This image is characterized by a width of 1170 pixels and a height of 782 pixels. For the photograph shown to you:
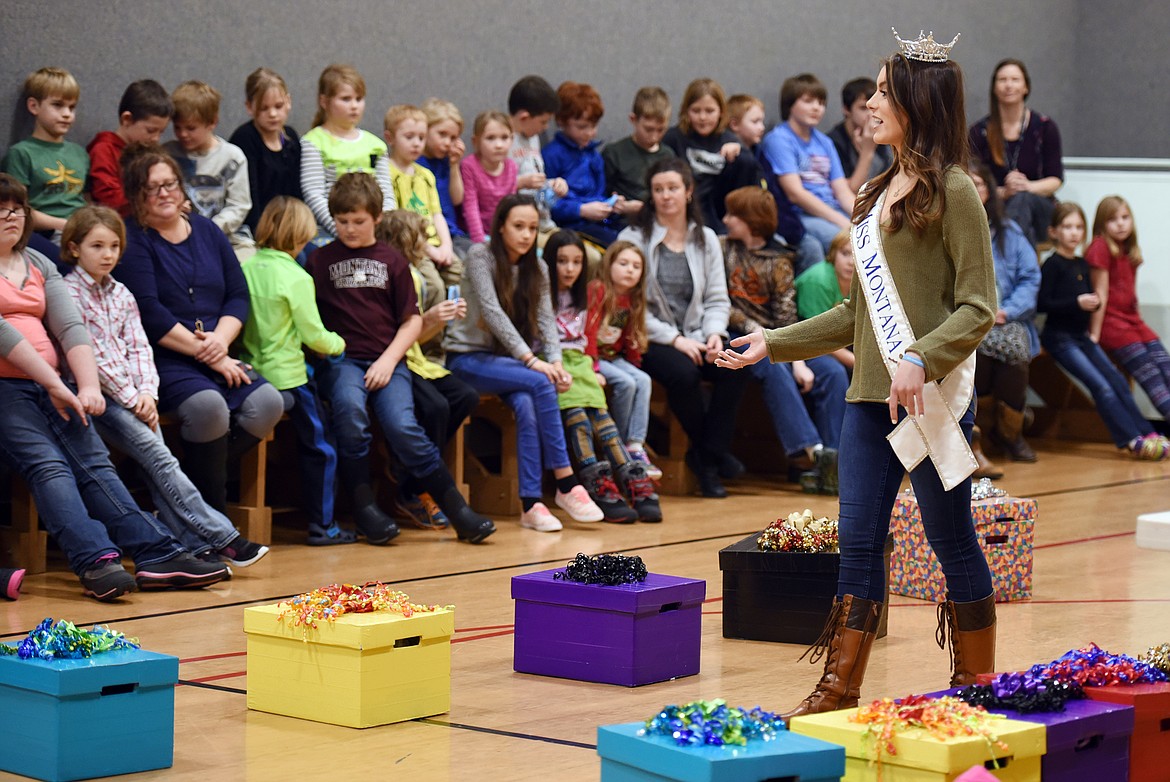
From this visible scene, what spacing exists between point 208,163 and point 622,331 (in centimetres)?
183

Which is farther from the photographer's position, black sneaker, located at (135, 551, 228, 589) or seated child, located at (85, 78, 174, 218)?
seated child, located at (85, 78, 174, 218)

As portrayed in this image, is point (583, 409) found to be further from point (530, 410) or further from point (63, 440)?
point (63, 440)

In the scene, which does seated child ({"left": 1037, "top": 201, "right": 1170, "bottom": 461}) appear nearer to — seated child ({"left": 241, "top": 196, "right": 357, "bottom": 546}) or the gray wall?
the gray wall

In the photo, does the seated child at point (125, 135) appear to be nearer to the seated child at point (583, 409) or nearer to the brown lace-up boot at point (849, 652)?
the seated child at point (583, 409)

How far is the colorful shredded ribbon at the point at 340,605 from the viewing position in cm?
328

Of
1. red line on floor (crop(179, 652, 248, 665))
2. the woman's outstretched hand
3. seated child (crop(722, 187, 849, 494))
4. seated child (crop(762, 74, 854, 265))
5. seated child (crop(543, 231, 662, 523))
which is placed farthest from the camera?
seated child (crop(762, 74, 854, 265))

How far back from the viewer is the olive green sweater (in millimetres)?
2951

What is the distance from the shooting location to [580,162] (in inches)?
295

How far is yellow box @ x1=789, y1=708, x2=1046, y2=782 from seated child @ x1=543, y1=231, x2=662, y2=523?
3654mm

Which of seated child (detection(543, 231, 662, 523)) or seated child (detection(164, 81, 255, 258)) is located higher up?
seated child (detection(164, 81, 255, 258))

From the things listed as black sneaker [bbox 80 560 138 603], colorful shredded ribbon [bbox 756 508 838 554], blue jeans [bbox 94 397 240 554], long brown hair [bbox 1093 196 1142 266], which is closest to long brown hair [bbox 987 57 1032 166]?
long brown hair [bbox 1093 196 1142 266]

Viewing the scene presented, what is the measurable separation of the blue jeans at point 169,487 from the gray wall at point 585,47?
63.7 inches

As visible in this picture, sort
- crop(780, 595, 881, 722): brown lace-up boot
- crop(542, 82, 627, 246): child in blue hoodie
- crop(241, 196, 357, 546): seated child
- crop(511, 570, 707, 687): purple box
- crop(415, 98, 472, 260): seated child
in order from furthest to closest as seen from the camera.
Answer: crop(542, 82, 627, 246): child in blue hoodie, crop(415, 98, 472, 260): seated child, crop(241, 196, 357, 546): seated child, crop(511, 570, 707, 687): purple box, crop(780, 595, 881, 722): brown lace-up boot

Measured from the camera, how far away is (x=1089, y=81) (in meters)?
10.9
